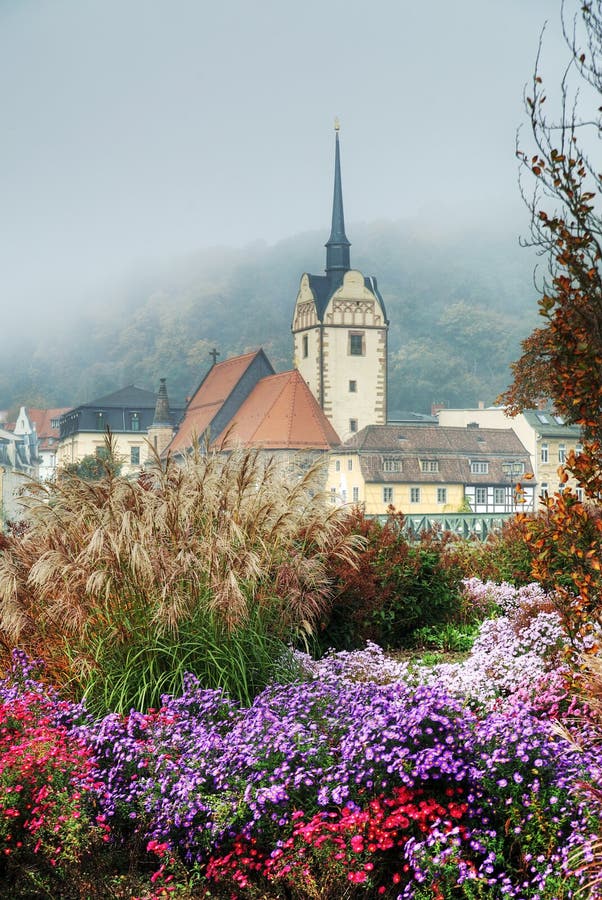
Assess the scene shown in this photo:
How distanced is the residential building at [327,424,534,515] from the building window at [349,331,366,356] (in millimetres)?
12490

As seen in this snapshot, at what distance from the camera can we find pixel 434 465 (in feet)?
188

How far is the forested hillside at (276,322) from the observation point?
251 ft

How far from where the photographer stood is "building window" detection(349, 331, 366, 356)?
6981 cm

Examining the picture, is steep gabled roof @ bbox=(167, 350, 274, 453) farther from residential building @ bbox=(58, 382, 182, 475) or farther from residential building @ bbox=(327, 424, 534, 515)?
residential building @ bbox=(327, 424, 534, 515)

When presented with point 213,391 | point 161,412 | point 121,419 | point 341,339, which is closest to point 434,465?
point 213,391

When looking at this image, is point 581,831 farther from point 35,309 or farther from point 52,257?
point 52,257

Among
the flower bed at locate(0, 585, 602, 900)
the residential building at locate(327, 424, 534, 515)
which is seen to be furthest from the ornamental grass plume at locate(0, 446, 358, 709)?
the residential building at locate(327, 424, 534, 515)

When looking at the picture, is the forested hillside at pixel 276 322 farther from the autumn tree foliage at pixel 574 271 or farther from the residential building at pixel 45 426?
the autumn tree foliage at pixel 574 271

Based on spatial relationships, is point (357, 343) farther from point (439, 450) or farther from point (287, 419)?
point (439, 450)

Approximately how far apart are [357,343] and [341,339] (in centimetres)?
116

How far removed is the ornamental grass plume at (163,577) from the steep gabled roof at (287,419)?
4913cm

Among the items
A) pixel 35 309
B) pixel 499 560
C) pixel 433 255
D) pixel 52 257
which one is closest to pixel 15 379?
pixel 35 309

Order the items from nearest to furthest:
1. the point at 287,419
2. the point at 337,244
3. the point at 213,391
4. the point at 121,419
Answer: the point at 287,419
the point at 213,391
the point at 121,419
the point at 337,244

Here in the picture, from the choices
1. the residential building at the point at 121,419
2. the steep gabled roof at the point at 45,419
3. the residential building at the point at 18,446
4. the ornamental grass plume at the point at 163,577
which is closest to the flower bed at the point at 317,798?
the ornamental grass plume at the point at 163,577
